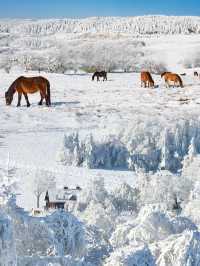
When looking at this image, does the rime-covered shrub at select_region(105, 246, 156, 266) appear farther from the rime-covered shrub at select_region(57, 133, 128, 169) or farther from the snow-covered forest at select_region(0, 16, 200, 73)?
the snow-covered forest at select_region(0, 16, 200, 73)

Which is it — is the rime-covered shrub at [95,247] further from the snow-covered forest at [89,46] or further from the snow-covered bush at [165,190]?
the snow-covered forest at [89,46]

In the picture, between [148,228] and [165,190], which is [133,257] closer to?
[148,228]

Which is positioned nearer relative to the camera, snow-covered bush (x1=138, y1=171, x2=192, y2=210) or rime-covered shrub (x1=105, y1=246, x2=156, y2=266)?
rime-covered shrub (x1=105, y1=246, x2=156, y2=266)

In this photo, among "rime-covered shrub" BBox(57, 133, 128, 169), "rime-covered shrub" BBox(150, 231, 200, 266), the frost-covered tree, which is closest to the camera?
"rime-covered shrub" BBox(150, 231, 200, 266)

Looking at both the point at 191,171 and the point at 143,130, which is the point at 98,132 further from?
the point at 191,171

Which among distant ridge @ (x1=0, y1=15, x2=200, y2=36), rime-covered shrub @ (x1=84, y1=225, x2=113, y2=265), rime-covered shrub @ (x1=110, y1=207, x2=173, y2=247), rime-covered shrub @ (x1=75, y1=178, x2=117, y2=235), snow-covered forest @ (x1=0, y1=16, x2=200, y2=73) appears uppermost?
distant ridge @ (x1=0, y1=15, x2=200, y2=36)

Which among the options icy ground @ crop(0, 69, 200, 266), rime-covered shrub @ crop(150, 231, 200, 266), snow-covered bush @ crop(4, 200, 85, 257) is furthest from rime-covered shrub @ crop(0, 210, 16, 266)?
rime-covered shrub @ crop(150, 231, 200, 266)

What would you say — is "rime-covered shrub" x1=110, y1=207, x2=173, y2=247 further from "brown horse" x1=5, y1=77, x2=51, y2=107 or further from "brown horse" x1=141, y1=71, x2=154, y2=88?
"brown horse" x1=141, y1=71, x2=154, y2=88

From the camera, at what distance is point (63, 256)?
647 cm

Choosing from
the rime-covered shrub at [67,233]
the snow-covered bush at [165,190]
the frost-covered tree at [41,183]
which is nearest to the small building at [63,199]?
the frost-covered tree at [41,183]

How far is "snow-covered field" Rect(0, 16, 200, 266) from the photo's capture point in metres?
6.72

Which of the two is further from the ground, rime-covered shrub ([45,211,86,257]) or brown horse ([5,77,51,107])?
brown horse ([5,77,51,107])

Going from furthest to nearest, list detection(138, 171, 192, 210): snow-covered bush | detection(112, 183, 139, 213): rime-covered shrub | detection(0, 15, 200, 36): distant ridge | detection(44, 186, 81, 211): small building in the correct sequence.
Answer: detection(0, 15, 200, 36): distant ridge < detection(44, 186, 81, 211): small building < detection(138, 171, 192, 210): snow-covered bush < detection(112, 183, 139, 213): rime-covered shrub

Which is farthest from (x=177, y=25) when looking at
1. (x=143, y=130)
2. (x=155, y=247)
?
(x=155, y=247)
